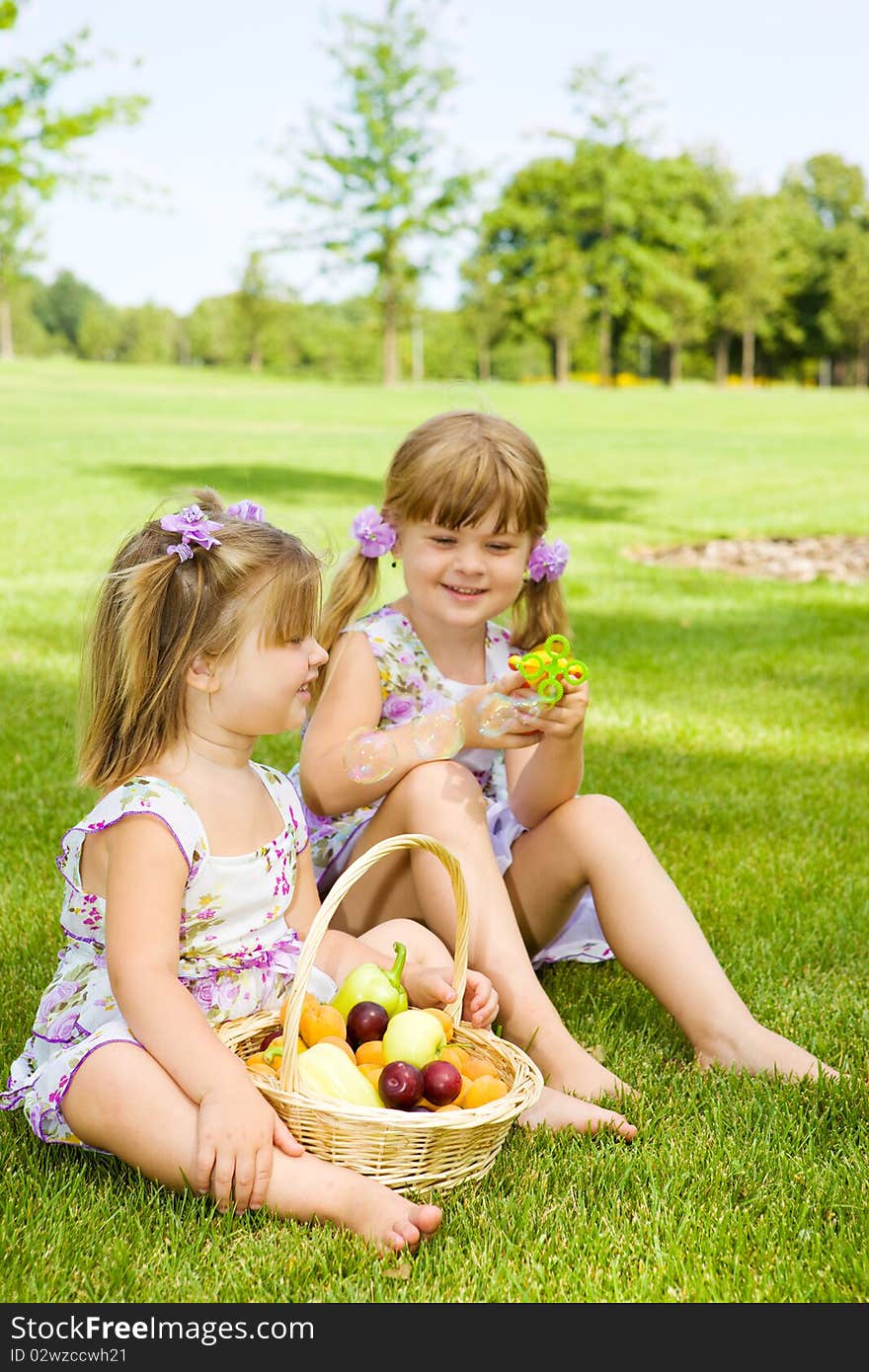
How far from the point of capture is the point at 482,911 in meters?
2.51

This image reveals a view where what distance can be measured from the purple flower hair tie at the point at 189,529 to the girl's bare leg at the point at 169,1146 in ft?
2.55

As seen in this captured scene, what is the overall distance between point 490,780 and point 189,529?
3.51ft

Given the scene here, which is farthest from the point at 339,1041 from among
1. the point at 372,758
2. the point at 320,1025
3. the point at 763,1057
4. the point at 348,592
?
the point at 348,592

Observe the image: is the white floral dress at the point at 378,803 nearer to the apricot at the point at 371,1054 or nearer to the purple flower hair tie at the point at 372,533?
the purple flower hair tie at the point at 372,533

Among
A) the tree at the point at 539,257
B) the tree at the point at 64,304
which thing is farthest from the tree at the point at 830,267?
the tree at the point at 64,304

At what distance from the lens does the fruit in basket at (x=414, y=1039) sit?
2189mm

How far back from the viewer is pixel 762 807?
4.12 metres

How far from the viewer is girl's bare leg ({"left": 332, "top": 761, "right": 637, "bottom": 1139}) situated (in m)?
2.43

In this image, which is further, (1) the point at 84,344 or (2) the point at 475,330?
(1) the point at 84,344

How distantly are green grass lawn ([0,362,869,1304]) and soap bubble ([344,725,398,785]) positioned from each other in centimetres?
36

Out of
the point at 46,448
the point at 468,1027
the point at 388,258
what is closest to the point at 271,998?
the point at 468,1027

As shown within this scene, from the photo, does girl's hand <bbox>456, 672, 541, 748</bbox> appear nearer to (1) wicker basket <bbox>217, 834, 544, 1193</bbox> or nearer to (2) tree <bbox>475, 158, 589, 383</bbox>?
(1) wicker basket <bbox>217, 834, 544, 1193</bbox>
